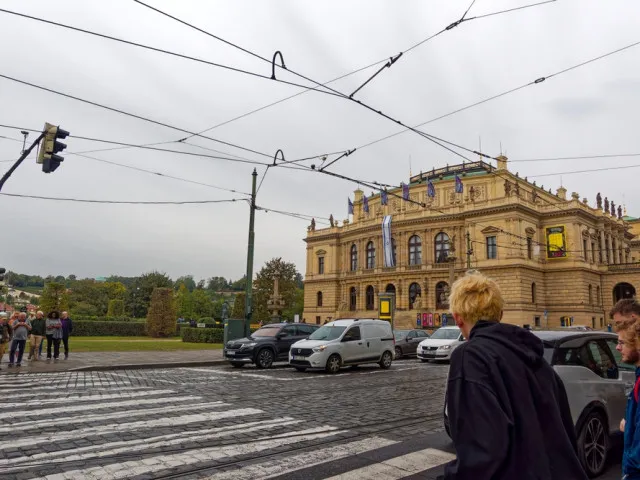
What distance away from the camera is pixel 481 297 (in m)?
2.45

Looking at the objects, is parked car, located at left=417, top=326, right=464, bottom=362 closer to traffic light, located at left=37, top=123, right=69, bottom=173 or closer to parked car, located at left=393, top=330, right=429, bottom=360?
parked car, located at left=393, top=330, right=429, bottom=360

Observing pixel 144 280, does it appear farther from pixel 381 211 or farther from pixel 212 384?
pixel 212 384

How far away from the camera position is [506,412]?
6.54 ft

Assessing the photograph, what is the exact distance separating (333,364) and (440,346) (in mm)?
7173

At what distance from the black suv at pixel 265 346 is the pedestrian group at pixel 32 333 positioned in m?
6.24

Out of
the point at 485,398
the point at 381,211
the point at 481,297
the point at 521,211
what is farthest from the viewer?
the point at 381,211

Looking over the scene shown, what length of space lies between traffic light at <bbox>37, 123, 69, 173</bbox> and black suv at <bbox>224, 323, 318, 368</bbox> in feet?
28.2

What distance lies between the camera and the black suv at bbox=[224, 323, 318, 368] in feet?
57.3

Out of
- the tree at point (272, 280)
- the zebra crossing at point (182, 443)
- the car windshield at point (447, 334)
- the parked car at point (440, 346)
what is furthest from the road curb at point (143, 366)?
the tree at point (272, 280)

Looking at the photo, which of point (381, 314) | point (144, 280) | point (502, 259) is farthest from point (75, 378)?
point (144, 280)

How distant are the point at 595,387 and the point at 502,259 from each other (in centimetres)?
4865

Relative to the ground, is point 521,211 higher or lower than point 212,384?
higher

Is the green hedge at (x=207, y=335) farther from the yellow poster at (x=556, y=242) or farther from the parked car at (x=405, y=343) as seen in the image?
the yellow poster at (x=556, y=242)

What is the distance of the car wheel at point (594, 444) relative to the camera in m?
5.41
